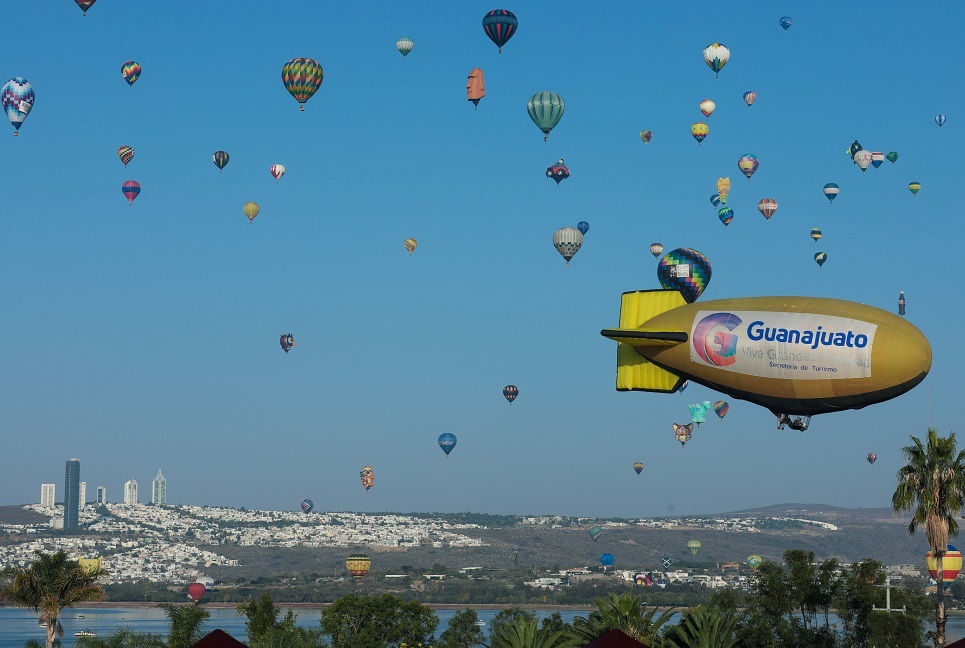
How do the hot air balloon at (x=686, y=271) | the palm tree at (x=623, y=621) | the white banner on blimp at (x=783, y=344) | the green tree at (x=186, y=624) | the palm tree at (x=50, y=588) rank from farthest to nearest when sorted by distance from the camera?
1. the hot air balloon at (x=686, y=271)
2. the green tree at (x=186, y=624)
3. the palm tree at (x=50, y=588)
4. the palm tree at (x=623, y=621)
5. the white banner on blimp at (x=783, y=344)

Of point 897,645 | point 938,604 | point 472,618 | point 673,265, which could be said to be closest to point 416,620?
point 472,618

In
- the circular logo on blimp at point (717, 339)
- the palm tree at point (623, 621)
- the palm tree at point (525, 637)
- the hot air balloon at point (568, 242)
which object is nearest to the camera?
the palm tree at point (525, 637)

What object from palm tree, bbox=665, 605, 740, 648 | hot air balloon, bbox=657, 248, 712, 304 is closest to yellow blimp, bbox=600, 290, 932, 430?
palm tree, bbox=665, 605, 740, 648

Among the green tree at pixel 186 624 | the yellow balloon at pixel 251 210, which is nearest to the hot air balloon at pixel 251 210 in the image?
the yellow balloon at pixel 251 210

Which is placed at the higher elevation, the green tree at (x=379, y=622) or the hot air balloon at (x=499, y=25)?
the hot air balloon at (x=499, y=25)

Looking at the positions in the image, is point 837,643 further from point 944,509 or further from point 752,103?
point 752,103

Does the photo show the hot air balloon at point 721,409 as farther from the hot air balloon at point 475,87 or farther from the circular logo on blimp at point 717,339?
the circular logo on blimp at point 717,339
